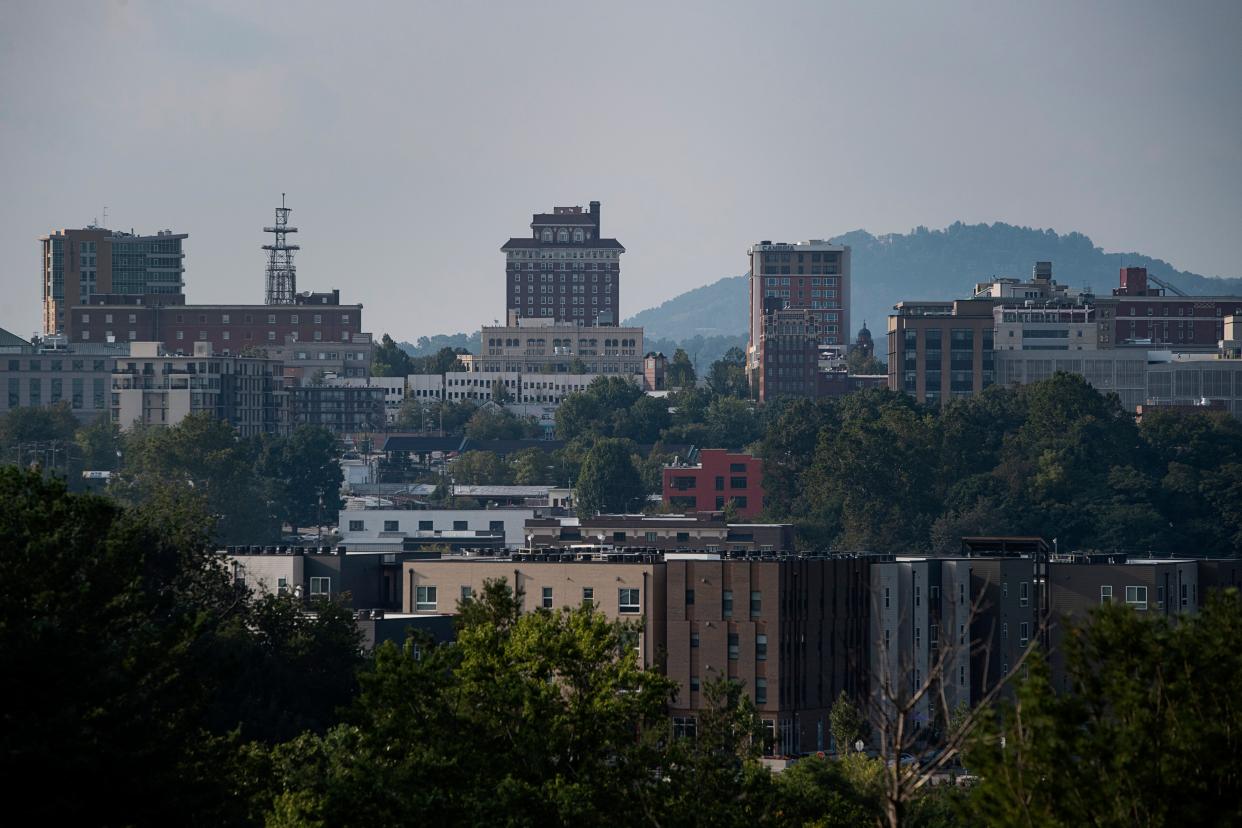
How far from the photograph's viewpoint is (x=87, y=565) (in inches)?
1879

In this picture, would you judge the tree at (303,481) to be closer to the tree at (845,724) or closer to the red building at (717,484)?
the red building at (717,484)

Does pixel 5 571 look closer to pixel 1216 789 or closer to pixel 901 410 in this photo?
pixel 1216 789

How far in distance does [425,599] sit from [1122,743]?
59.0 m

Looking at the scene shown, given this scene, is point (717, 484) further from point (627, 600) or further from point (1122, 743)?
point (1122, 743)

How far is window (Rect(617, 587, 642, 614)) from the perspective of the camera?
293 feet

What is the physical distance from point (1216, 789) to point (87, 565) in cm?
2016

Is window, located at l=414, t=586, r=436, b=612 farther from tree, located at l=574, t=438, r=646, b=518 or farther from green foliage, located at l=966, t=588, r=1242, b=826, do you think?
tree, located at l=574, t=438, r=646, b=518

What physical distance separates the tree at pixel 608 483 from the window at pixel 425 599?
96.2 metres

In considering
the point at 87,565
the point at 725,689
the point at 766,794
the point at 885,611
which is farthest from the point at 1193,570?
the point at 87,565

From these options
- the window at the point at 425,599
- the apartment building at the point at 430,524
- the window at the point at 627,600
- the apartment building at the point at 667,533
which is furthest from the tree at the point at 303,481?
the window at the point at 627,600

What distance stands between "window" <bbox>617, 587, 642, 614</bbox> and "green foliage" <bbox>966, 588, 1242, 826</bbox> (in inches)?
2043

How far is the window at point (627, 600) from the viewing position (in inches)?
3511

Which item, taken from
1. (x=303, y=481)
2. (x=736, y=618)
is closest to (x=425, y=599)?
(x=736, y=618)

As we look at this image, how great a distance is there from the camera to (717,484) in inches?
7338
